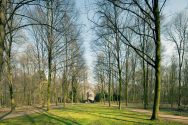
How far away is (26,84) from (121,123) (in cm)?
5100

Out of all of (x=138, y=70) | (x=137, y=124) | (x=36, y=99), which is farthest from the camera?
(x=36, y=99)

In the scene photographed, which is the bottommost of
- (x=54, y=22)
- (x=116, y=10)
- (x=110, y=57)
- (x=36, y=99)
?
(x=36, y=99)

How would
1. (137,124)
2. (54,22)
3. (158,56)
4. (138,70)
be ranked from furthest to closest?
(138,70), (54,22), (158,56), (137,124)

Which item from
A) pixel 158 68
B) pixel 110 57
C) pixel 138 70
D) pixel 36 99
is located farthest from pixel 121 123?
pixel 36 99

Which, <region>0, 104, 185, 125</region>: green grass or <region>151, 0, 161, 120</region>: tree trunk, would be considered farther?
<region>151, 0, 161, 120</region>: tree trunk

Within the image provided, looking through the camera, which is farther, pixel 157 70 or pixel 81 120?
pixel 157 70

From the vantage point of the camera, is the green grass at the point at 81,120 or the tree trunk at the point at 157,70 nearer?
the green grass at the point at 81,120

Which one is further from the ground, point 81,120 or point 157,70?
point 157,70

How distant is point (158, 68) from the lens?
16500 mm

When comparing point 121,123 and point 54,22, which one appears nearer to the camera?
point 121,123

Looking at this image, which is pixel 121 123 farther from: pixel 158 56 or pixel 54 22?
pixel 54 22

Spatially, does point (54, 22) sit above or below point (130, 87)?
above

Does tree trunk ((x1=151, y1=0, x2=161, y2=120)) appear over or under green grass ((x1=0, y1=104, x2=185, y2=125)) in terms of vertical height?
over

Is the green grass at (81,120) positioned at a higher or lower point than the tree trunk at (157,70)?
lower
